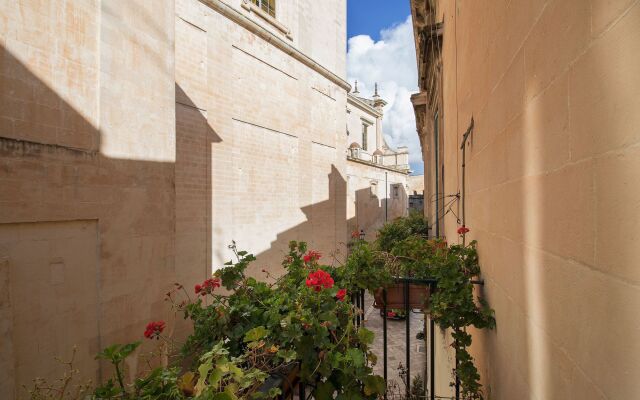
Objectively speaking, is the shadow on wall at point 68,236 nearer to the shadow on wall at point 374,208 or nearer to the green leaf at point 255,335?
the green leaf at point 255,335

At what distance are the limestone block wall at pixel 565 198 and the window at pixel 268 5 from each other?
35.4 feet

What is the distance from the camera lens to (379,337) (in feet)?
36.5

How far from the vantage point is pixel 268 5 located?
11531 mm

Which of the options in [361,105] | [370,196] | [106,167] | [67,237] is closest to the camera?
[67,237]

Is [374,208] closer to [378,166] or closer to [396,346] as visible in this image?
[378,166]

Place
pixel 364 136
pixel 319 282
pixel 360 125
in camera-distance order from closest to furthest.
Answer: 1. pixel 319 282
2. pixel 360 125
3. pixel 364 136

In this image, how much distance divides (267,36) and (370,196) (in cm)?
1474

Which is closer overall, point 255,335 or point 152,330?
point 255,335

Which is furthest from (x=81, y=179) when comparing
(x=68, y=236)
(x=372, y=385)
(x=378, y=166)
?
(x=378, y=166)

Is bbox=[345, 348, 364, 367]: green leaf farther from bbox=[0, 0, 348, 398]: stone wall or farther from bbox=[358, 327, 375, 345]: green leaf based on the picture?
bbox=[0, 0, 348, 398]: stone wall

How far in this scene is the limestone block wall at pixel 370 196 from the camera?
20984 millimetres

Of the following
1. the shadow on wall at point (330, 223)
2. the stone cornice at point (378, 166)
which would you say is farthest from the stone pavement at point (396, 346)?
the stone cornice at point (378, 166)

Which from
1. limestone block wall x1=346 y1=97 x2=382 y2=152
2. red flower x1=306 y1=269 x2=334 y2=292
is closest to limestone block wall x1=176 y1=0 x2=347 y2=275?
red flower x1=306 y1=269 x2=334 y2=292

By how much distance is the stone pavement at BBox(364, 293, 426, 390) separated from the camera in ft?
29.5
